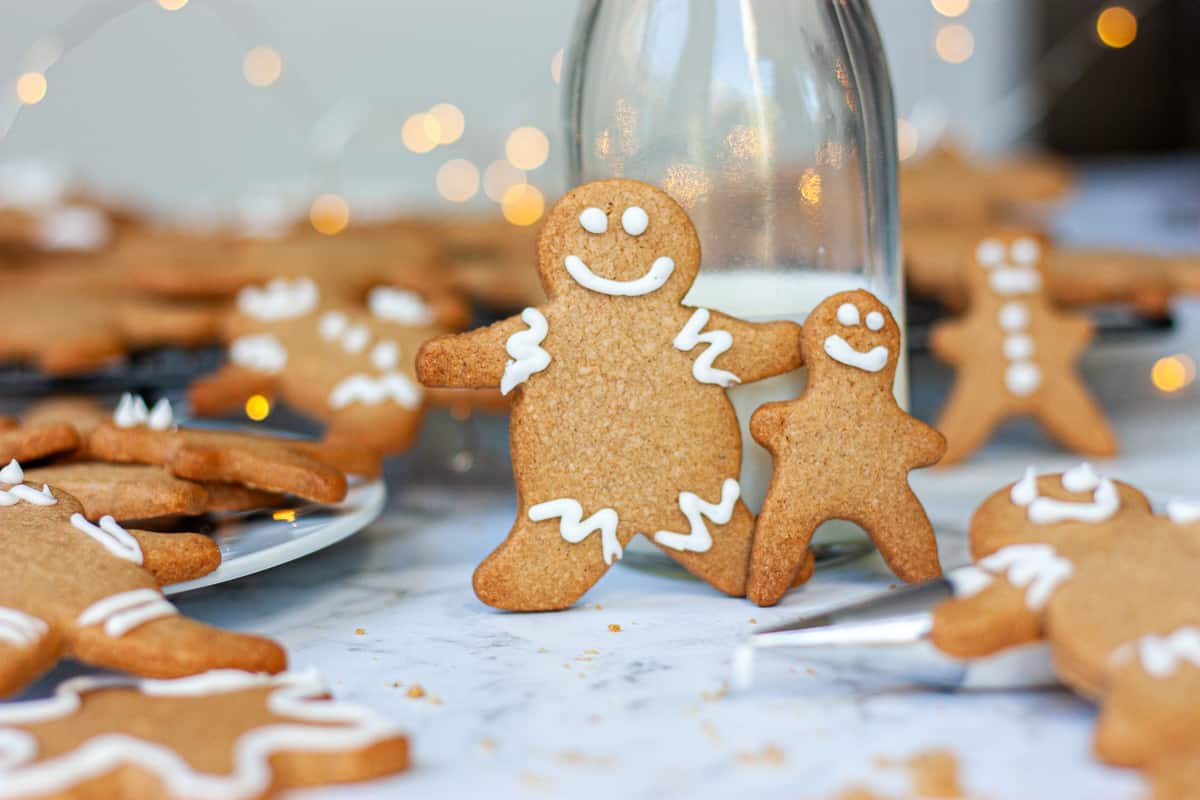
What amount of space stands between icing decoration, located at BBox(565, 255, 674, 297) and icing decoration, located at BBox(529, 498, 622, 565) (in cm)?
10

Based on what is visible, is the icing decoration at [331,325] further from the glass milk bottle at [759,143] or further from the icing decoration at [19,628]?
the icing decoration at [19,628]

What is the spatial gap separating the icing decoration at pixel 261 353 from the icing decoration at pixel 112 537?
392 mm

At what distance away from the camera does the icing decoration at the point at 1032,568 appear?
0.47 m

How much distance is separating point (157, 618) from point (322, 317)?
1.58 ft

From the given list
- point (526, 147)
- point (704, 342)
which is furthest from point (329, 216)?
point (704, 342)

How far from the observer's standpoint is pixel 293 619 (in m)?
0.62

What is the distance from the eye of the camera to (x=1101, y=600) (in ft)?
1.48

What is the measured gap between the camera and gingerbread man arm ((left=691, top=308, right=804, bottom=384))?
0.60 metres

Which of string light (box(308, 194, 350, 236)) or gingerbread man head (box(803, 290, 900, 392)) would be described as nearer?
gingerbread man head (box(803, 290, 900, 392))

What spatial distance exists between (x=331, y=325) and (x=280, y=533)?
320 millimetres

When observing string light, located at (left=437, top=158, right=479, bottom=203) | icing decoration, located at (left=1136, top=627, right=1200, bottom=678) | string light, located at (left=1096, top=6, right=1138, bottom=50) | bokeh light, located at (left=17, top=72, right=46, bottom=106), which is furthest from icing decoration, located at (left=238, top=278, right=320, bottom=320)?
string light, located at (left=1096, top=6, right=1138, bottom=50)

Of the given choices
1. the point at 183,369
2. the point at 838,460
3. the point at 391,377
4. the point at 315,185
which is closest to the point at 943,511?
the point at 838,460

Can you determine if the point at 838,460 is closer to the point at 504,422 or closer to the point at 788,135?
the point at 788,135

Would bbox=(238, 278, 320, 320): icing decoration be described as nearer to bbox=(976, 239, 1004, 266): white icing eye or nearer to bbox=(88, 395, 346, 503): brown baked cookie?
bbox=(88, 395, 346, 503): brown baked cookie
